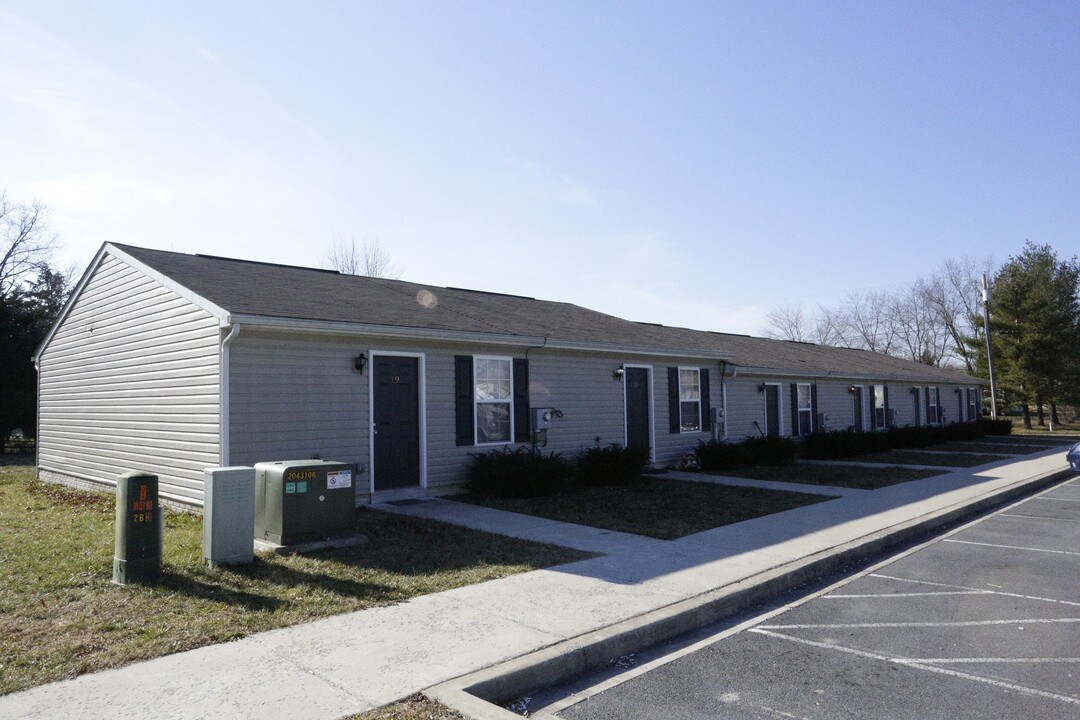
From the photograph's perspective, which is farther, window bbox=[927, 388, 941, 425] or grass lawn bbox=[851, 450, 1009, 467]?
window bbox=[927, 388, 941, 425]

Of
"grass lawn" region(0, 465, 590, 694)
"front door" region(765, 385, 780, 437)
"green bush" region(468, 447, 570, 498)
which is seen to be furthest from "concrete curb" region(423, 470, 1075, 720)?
"front door" region(765, 385, 780, 437)

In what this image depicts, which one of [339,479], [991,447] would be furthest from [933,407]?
[339,479]

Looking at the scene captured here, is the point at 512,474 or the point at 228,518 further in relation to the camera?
the point at 512,474

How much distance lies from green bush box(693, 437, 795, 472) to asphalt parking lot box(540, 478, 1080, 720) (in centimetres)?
882

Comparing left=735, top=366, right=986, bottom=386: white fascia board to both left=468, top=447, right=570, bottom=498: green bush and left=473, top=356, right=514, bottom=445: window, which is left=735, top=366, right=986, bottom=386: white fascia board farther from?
left=468, top=447, right=570, bottom=498: green bush

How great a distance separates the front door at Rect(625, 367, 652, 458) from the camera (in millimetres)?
15141

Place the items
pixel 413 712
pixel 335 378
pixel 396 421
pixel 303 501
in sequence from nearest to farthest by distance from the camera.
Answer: pixel 413 712, pixel 303 501, pixel 335 378, pixel 396 421

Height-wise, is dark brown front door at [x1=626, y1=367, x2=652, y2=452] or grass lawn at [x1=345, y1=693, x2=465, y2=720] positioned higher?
dark brown front door at [x1=626, y1=367, x2=652, y2=452]

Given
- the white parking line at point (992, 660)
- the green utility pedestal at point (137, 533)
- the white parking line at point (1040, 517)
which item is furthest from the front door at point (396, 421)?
the white parking line at point (1040, 517)

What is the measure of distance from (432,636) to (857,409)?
2212 cm

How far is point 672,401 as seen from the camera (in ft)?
53.6

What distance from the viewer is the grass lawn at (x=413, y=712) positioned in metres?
3.68

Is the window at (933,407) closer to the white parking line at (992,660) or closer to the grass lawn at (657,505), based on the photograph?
the grass lawn at (657,505)

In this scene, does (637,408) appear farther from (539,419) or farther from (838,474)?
(838,474)
